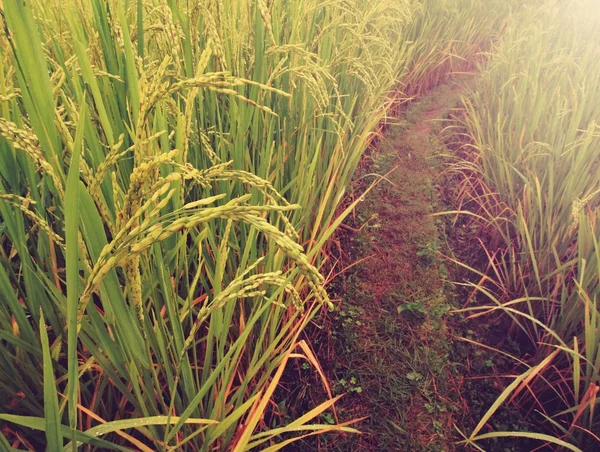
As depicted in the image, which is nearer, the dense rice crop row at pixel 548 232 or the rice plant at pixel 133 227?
the rice plant at pixel 133 227

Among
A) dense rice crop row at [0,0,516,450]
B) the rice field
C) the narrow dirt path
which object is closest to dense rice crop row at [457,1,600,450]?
the rice field

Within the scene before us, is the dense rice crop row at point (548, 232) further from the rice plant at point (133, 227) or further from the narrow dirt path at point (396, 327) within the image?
the rice plant at point (133, 227)

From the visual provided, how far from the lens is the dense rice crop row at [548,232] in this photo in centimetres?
143

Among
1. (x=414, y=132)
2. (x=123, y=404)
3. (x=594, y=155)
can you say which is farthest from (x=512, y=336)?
(x=414, y=132)

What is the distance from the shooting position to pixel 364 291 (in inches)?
77.5

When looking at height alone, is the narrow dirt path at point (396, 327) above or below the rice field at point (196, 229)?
A: below

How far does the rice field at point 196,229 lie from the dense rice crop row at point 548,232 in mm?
14

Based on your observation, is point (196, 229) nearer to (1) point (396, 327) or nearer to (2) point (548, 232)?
(1) point (396, 327)

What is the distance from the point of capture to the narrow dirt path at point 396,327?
149 cm

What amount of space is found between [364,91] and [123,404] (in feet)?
6.69

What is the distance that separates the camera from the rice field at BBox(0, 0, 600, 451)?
0.65 meters

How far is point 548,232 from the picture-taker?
1.82 meters

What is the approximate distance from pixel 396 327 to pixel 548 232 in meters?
0.76

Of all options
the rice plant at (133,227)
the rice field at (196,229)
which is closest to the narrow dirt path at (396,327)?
the rice field at (196,229)
